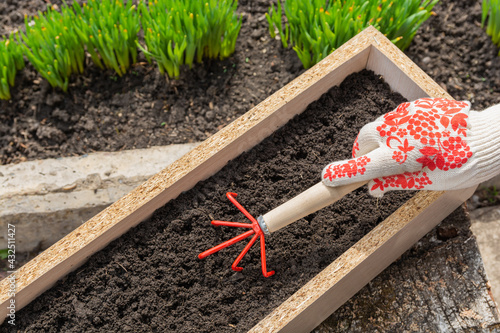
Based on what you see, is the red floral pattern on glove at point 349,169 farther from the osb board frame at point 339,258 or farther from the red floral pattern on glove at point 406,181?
A: the osb board frame at point 339,258

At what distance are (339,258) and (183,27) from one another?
1.03 metres

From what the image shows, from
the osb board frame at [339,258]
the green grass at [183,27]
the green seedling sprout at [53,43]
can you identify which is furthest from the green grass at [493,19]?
the green seedling sprout at [53,43]

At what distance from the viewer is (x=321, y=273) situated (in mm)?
1409

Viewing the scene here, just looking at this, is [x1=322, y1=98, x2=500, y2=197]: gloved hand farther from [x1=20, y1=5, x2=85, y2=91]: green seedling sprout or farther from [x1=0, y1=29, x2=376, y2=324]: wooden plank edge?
[x1=20, y1=5, x2=85, y2=91]: green seedling sprout

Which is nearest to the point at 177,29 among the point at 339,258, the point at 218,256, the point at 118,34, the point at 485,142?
the point at 118,34

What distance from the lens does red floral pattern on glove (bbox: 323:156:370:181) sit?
4.15ft

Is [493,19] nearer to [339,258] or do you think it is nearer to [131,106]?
[339,258]

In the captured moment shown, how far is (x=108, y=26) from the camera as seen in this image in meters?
1.91

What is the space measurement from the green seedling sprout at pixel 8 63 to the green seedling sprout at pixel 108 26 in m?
0.28

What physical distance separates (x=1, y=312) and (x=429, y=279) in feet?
4.17

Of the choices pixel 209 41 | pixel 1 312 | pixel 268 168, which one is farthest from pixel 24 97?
pixel 268 168

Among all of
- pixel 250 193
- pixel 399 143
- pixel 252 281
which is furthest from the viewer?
pixel 250 193

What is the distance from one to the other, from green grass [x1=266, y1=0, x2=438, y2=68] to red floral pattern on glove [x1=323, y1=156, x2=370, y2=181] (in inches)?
26.4

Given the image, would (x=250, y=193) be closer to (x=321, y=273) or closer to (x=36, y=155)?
(x=321, y=273)
